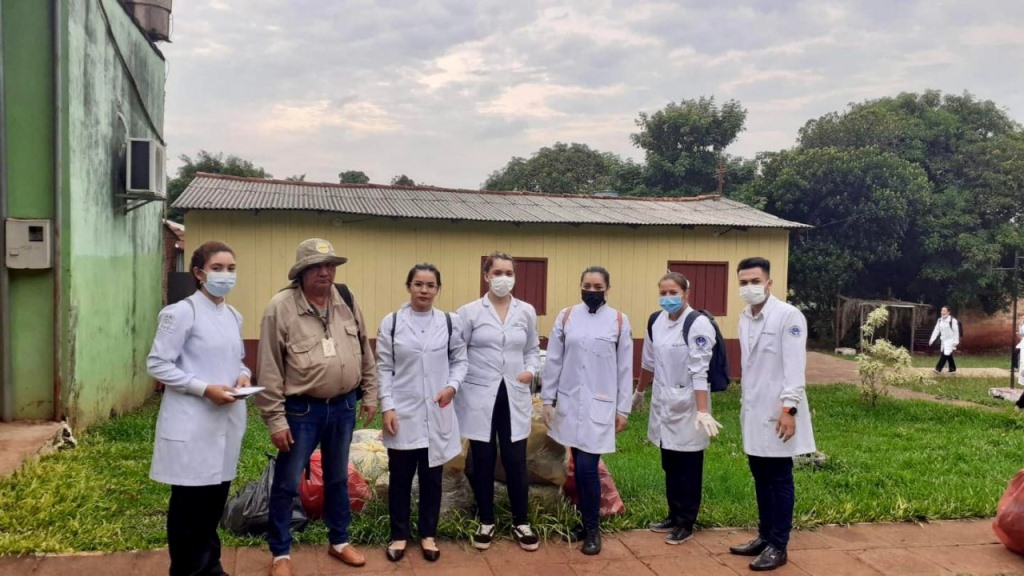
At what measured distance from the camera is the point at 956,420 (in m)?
9.06

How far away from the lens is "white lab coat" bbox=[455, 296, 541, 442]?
3.94m

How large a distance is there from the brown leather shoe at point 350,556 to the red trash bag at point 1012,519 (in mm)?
3708

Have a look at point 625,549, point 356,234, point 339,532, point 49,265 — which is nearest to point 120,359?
point 49,265

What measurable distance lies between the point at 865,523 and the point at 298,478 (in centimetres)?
365

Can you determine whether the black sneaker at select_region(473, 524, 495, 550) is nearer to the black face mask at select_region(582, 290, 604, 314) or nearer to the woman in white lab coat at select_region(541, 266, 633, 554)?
the woman in white lab coat at select_region(541, 266, 633, 554)

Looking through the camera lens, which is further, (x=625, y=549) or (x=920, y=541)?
(x=920, y=541)

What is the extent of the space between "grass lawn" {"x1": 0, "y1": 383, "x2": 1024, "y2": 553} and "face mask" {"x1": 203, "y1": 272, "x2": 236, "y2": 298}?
1499 mm

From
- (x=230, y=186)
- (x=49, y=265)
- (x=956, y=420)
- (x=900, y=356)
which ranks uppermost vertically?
(x=230, y=186)

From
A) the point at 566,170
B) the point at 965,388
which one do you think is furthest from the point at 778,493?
the point at 566,170

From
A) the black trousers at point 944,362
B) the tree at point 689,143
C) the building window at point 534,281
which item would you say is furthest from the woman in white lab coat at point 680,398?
the tree at point 689,143

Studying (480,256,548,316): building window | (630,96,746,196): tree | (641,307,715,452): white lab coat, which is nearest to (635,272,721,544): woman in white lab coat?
(641,307,715,452): white lab coat

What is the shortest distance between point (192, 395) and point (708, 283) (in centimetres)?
1032

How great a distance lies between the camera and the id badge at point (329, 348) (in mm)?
3471

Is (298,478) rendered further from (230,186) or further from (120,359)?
(230,186)
